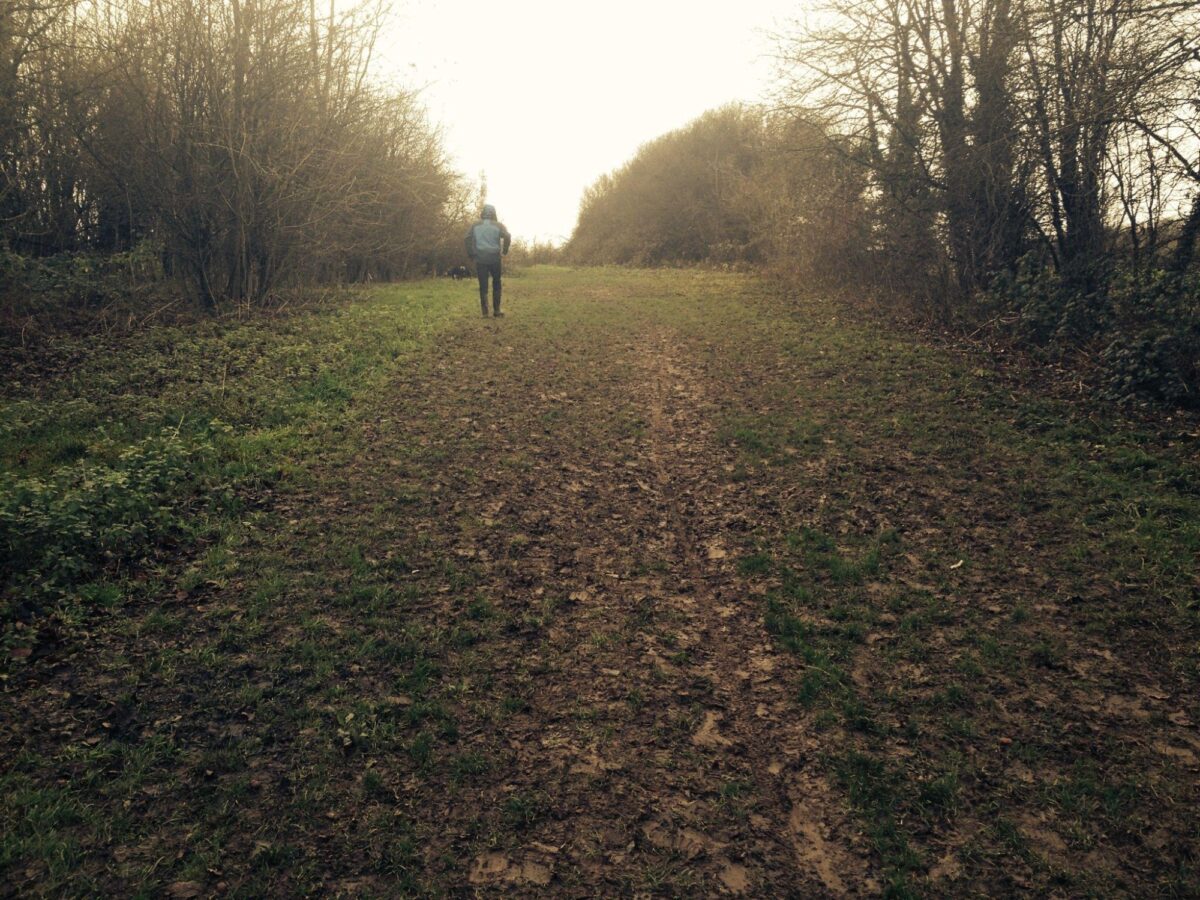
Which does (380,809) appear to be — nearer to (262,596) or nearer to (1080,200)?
(262,596)

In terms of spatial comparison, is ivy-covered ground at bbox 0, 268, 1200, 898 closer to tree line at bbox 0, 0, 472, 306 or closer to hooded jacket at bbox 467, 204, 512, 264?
tree line at bbox 0, 0, 472, 306

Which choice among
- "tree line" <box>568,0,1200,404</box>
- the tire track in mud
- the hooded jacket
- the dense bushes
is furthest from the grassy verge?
"tree line" <box>568,0,1200,404</box>

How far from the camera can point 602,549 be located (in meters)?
6.86

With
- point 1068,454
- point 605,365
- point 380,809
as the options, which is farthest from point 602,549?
point 605,365

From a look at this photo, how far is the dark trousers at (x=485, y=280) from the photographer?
18281 millimetres

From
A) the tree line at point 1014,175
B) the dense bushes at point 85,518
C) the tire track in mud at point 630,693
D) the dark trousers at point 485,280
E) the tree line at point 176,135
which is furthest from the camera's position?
the dark trousers at point 485,280

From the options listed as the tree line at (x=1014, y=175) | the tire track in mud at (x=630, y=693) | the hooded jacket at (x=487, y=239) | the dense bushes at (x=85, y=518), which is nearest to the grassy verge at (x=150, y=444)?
the dense bushes at (x=85, y=518)

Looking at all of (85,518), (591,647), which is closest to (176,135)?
(85,518)

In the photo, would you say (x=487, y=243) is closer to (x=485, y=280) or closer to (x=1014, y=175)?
(x=485, y=280)

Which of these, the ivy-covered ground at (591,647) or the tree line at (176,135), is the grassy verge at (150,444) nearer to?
the ivy-covered ground at (591,647)

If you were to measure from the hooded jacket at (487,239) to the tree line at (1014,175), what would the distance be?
7.54 m

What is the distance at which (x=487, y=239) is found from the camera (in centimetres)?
1795

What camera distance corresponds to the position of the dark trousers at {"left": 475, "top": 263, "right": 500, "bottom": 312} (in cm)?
1828

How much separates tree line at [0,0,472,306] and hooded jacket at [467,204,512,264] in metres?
2.89
